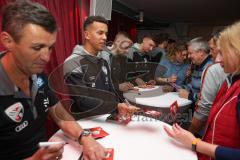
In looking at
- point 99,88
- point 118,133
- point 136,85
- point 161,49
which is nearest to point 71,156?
point 118,133

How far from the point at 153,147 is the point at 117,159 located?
0.25 meters

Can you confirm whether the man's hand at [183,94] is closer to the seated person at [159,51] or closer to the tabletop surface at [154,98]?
the tabletop surface at [154,98]

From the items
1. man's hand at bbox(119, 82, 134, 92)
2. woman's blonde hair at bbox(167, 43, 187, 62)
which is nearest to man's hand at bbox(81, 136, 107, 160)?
man's hand at bbox(119, 82, 134, 92)

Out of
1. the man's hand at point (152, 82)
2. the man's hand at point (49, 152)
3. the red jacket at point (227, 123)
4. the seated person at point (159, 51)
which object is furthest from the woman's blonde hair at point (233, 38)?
the seated person at point (159, 51)

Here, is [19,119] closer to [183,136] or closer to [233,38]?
[183,136]

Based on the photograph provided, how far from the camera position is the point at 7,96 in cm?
107

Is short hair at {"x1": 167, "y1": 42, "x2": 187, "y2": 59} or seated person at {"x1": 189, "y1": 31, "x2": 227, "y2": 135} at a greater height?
short hair at {"x1": 167, "y1": 42, "x2": 187, "y2": 59}

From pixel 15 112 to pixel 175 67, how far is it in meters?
2.73

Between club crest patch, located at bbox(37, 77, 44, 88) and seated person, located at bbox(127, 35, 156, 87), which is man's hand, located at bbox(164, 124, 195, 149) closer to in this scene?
club crest patch, located at bbox(37, 77, 44, 88)

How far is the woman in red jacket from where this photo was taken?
1131 millimetres

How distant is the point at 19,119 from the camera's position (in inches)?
43.6

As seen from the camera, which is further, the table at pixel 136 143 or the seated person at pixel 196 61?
the seated person at pixel 196 61

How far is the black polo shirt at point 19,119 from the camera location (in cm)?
106

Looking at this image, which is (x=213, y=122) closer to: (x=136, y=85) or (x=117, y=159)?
(x=117, y=159)
